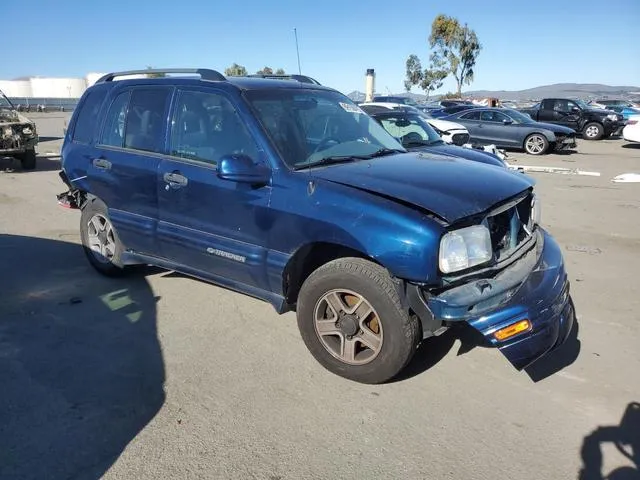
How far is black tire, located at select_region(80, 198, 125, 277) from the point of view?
4816 millimetres

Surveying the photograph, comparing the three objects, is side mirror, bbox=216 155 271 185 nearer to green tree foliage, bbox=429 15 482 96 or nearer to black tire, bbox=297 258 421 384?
black tire, bbox=297 258 421 384

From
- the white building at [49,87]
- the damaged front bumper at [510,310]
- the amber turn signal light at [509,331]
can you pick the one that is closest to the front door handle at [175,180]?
the damaged front bumper at [510,310]

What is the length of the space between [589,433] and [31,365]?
3527 mm

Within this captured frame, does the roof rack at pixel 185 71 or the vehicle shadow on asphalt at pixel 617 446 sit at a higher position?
the roof rack at pixel 185 71

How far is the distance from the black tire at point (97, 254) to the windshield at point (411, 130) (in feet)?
15.4

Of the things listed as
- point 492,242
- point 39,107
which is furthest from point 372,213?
point 39,107

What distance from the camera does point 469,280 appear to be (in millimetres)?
3137

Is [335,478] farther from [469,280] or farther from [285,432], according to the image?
[469,280]

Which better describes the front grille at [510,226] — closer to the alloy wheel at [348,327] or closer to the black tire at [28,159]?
the alloy wheel at [348,327]

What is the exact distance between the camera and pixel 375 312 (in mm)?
3176

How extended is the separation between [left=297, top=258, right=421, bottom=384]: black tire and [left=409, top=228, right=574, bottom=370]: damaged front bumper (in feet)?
0.42

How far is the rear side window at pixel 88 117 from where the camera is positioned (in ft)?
16.1

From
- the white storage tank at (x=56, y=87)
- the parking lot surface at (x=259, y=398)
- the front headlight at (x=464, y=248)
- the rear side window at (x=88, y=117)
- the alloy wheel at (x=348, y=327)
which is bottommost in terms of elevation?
the parking lot surface at (x=259, y=398)

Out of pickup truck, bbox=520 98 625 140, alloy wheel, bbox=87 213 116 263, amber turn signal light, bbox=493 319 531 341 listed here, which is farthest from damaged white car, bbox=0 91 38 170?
pickup truck, bbox=520 98 625 140
